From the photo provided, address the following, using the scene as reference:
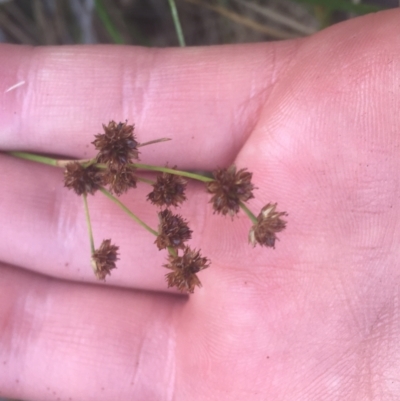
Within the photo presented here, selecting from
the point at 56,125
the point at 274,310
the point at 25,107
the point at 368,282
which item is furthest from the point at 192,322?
the point at 25,107

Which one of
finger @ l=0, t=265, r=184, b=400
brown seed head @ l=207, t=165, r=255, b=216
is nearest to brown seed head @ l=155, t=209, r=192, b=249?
brown seed head @ l=207, t=165, r=255, b=216

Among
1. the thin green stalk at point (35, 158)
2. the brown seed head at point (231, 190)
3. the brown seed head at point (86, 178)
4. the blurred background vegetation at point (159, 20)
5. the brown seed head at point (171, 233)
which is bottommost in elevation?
the brown seed head at point (171, 233)

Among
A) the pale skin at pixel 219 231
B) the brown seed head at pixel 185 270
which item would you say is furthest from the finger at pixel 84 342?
the brown seed head at pixel 185 270

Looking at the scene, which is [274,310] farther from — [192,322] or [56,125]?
[56,125]

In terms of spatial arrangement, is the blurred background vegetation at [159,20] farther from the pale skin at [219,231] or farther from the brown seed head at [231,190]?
the brown seed head at [231,190]

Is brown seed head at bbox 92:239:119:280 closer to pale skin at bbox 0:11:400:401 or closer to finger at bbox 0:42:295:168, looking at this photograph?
pale skin at bbox 0:11:400:401

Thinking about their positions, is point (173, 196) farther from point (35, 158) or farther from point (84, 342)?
point (84, 342)
